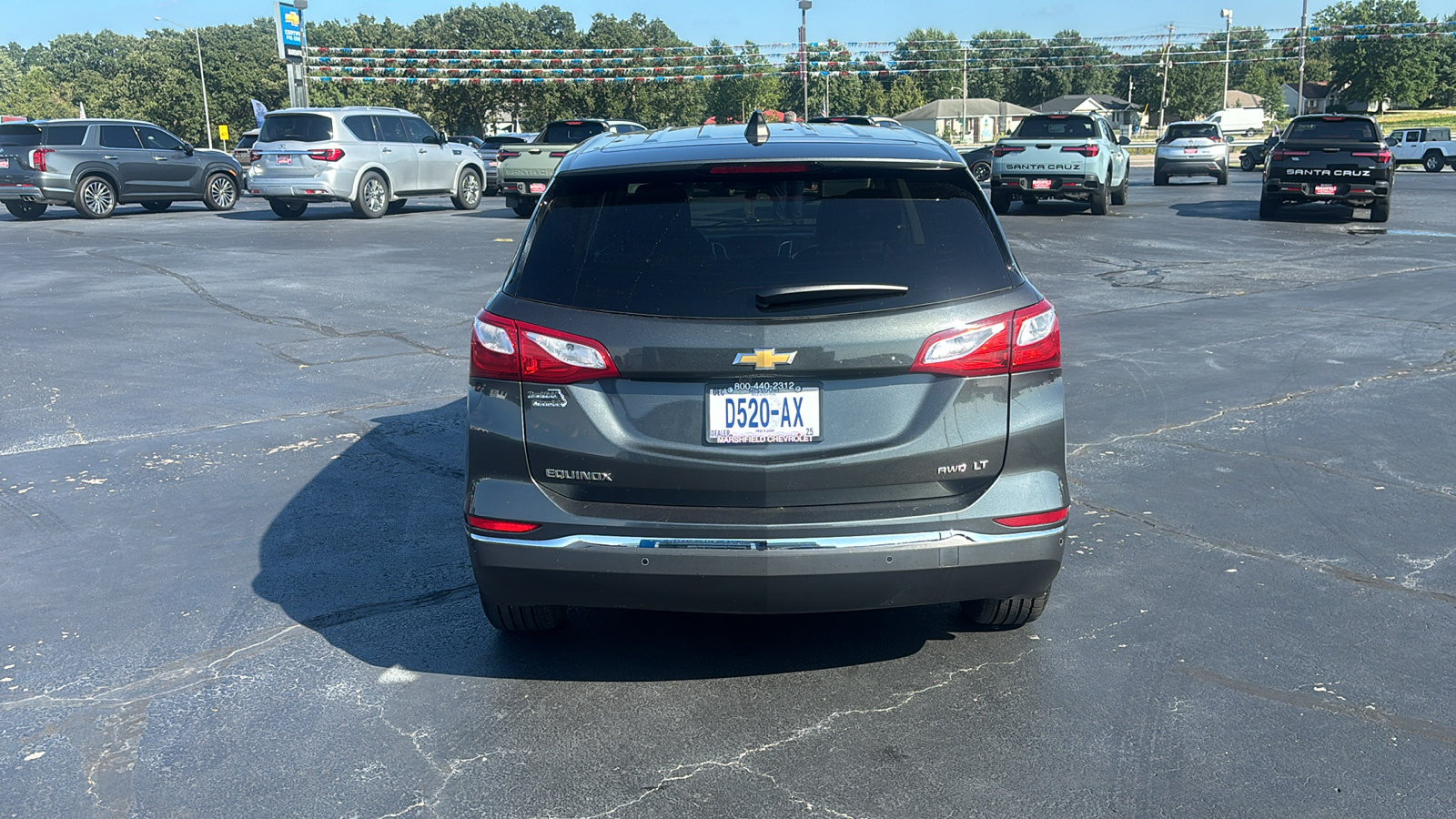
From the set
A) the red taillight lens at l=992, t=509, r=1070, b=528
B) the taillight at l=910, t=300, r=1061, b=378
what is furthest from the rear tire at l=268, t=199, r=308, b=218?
the red taillight lens at l=992, t=509, r=1070, b=528

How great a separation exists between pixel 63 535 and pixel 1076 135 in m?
19.4

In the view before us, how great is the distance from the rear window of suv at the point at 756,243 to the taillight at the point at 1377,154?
18836 millimetres

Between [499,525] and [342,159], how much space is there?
19.5 m

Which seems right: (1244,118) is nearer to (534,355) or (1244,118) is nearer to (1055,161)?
(1055,161)

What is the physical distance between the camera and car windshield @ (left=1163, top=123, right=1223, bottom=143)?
3303cm

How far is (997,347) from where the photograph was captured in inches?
136

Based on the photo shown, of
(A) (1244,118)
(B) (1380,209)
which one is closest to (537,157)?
(B) (1380,209)

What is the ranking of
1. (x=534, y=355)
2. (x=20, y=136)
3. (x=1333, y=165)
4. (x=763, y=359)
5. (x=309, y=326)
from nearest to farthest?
1. (x=763, y=359)
2. (x=534, y=355)
3. (x=309, y=326)
4. (x=1333, y=165)
5. (x=20, y=136)

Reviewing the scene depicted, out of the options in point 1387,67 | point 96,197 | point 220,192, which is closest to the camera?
point 96,197

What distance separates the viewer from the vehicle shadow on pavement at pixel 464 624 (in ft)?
13.0

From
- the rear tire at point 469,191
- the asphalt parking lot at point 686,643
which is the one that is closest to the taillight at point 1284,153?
Result: the asphalt parking lot at point 686,643

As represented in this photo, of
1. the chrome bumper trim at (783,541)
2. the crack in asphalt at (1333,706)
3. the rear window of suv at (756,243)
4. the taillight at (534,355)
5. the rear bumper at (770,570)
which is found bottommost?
the crack in asphalt at (1333,706)

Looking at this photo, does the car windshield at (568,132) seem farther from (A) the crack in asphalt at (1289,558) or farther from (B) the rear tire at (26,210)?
(A) the crack in asphalt at (1289,558)

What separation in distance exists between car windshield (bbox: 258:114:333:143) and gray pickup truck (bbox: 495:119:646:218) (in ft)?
10.1
